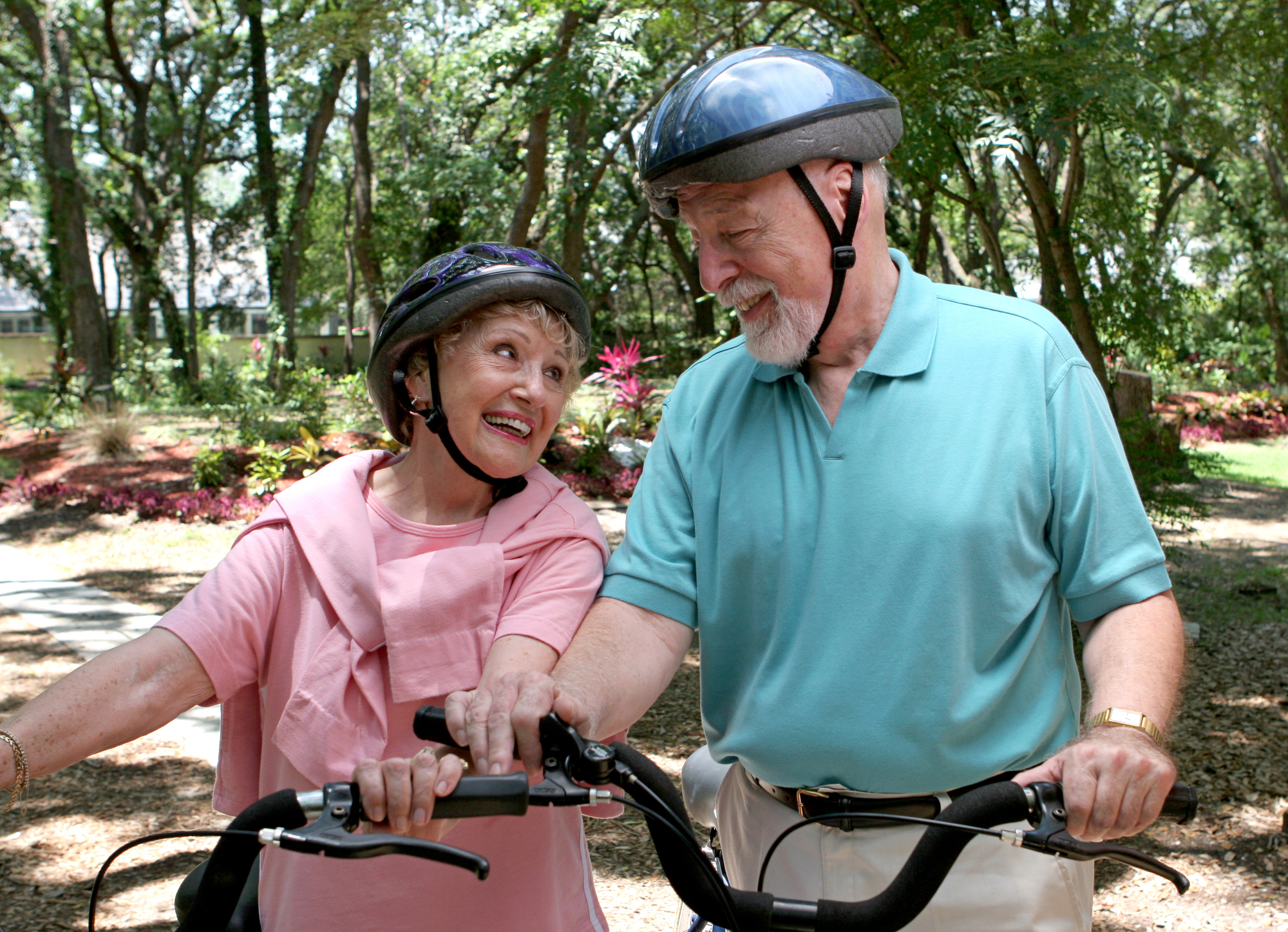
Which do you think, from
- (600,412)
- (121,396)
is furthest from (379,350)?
(121,396)

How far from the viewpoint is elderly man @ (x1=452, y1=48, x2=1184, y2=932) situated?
6.16 ft

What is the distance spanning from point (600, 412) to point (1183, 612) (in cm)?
878

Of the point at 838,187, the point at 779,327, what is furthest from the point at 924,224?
the point at 779,327

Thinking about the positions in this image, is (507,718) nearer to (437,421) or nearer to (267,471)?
(437,421)

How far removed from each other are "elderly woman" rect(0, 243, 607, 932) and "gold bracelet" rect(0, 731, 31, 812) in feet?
0.13

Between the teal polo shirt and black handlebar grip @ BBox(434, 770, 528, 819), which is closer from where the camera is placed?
black handlebar grip @ BBox(434, 770, 528, 819)

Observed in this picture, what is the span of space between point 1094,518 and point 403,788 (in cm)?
123

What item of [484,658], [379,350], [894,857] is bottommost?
[894,857]

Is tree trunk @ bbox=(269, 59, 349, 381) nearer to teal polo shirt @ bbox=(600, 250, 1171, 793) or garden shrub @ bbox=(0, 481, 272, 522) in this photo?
garden shrub @ bbox=(0, 481, 272, 522)

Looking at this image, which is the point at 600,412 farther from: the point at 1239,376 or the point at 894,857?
the point at 1239,376

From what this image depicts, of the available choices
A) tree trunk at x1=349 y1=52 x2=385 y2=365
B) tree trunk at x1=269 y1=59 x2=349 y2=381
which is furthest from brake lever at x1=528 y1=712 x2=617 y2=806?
tree trunk at x1=269 y1=59 x2=349 y2=381

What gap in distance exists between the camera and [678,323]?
36062 mm

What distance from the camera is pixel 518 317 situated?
2189 mm

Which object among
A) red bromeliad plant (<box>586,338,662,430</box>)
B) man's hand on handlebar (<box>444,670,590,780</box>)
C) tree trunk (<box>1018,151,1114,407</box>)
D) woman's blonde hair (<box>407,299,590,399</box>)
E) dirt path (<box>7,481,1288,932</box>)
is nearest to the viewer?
man's hand on handlebar (<box>444,670,590,780</box>)
